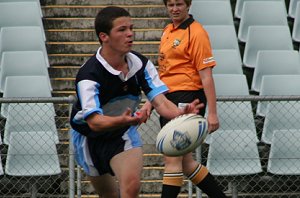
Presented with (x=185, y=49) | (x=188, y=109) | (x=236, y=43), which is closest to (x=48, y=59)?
(x=236, y=43)

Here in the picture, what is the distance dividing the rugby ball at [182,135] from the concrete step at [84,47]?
376cm

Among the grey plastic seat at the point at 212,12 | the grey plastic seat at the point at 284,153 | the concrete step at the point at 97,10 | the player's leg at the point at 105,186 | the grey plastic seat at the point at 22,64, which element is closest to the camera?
the player's leg at the point at 105,186

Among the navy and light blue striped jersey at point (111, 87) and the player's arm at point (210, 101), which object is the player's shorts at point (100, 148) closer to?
the navy and light blue striped jersey at point (111, 87)

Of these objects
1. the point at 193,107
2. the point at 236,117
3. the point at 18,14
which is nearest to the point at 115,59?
the point at 193,107

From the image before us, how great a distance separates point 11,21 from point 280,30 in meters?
2.92

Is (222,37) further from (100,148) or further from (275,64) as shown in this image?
(100,148)

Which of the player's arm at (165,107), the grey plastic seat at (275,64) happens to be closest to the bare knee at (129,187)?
the player's arm at (165,107)

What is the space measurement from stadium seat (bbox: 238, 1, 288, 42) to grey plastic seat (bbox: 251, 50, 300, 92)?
1.06 metres

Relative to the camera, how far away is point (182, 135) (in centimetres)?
716

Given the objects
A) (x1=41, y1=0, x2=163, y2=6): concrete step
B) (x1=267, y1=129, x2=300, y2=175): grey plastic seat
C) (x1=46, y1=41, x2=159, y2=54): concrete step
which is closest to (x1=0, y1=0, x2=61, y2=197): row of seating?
(x1=46, y1=41, x2=159, y2=54): concrete step

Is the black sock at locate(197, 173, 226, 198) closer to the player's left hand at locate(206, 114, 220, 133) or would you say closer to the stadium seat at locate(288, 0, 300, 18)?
the player's left hand at locate(206, 114, 220, 133)

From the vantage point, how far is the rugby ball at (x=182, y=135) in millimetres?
7160

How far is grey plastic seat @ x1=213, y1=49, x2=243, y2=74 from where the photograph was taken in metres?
10.1

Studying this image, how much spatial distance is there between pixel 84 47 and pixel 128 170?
414 cm
